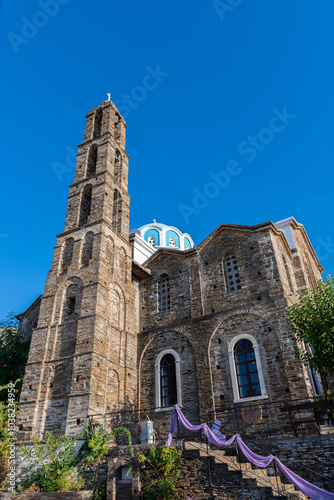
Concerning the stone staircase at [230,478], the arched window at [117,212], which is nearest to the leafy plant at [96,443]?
the stone staircase at [230,478]

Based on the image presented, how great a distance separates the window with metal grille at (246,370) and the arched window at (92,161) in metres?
12.3

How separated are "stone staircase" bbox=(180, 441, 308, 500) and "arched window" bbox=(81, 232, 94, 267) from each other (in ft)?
30.8

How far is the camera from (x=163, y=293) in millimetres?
18484

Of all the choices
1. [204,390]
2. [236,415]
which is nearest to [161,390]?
[204,390]

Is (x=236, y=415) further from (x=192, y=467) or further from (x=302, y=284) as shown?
(x=302, y=284)

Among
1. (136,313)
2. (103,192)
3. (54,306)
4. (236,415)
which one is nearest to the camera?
(236,415)

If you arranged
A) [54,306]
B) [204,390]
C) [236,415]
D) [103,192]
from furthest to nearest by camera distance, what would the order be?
[103,192]
[54,306]
[204,390]
[236,415]

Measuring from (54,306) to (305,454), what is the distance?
11112 millimetres

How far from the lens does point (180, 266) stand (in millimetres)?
18422

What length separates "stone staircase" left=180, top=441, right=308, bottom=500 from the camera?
9.03 metres

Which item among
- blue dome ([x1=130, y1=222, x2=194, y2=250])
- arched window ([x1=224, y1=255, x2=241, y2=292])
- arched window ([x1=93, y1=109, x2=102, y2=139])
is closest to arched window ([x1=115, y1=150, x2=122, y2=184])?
arched window ([x1=93, y1=109, x2=102, y2=139])

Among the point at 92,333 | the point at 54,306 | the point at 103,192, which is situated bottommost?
the point at 92,333

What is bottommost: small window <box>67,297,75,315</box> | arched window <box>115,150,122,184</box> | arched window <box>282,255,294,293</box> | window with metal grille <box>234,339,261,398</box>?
window with metal grille <box>234,339,261,398</box>

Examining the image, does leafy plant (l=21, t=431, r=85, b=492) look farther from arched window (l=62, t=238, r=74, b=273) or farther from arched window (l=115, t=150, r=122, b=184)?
arched window (l=115, t=150, r=122, b=184)
